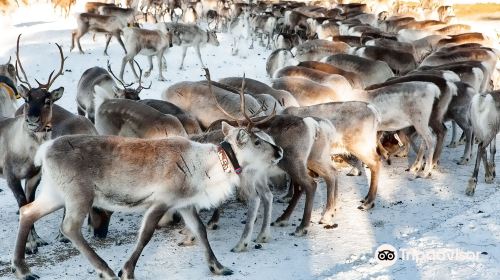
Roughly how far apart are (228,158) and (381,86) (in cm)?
396

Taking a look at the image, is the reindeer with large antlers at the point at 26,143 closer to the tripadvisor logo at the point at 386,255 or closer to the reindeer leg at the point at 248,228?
the reindeer leg at the point at 248,228

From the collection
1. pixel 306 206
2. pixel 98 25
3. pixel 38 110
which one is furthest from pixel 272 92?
pixel 98 25

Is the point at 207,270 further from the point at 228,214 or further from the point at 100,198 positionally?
the point at 228,214

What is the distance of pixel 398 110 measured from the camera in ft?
26.2

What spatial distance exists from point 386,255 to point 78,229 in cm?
244

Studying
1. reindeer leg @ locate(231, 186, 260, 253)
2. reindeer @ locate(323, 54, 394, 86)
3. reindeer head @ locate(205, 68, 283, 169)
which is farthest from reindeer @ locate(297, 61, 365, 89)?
reindeer head @ locate(205, 68, 283, 169)

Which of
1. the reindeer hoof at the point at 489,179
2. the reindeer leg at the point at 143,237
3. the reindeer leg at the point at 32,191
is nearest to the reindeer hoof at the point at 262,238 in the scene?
the reindeer leg at the point at 143,237

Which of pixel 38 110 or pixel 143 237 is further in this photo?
pixel 38 110

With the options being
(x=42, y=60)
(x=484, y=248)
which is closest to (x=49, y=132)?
(x=484, y=248)

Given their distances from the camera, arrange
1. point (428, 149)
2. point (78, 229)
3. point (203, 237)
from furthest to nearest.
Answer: point (428, 149)
point (203, 237)
point (78, 229)

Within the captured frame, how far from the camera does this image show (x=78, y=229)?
466 centimetres

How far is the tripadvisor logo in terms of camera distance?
4.57 metres
